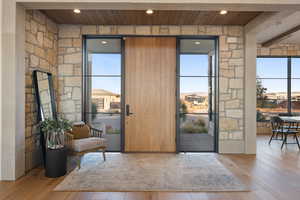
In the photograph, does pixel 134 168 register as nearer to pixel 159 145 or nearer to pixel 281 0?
pixel 159 145

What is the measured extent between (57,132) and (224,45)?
157 inches

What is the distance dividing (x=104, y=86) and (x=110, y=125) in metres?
0.94

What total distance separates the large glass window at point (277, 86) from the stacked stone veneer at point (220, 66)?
2.94m

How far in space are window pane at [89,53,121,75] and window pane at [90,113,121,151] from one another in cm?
102

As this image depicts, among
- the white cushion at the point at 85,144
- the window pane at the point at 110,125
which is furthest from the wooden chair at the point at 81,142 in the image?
the window pane at the point at 110,125

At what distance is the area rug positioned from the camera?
296cm

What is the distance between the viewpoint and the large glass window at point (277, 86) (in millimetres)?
7098

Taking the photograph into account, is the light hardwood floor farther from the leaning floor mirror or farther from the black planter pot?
the leaning floor mirror

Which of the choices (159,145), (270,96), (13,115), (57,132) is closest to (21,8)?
(13,115)

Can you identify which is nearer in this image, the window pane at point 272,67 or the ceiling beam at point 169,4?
the ceiling beam at point 169,4

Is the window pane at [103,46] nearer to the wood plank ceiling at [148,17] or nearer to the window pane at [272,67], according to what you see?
the wood plank ceiling at [148,17]

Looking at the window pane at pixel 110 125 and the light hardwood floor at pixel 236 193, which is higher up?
the window pane at pixel 110 125

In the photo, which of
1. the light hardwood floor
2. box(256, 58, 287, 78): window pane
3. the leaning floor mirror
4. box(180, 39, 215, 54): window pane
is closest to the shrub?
the light hardwood floor

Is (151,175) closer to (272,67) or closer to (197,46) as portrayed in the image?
(197,46)
